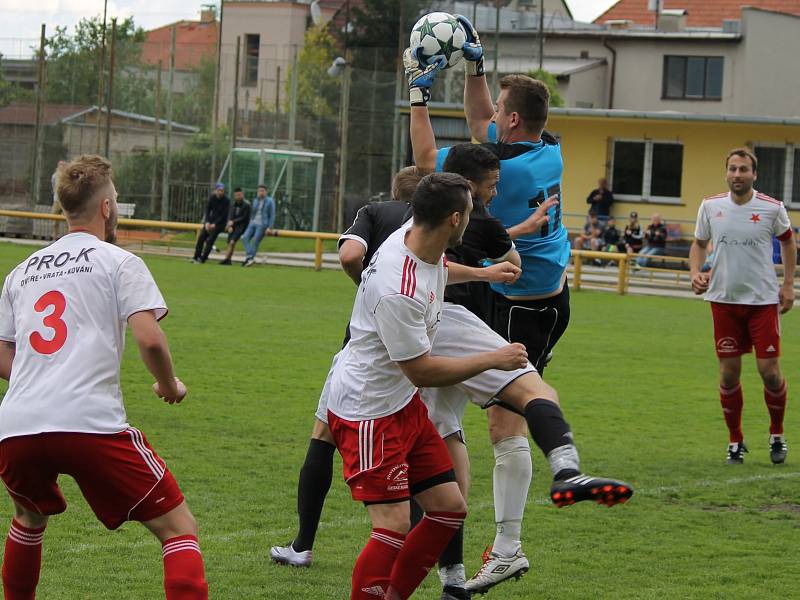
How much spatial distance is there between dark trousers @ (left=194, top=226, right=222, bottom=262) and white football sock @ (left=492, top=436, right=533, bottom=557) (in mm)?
23384

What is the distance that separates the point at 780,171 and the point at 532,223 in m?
34.2

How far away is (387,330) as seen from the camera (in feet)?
16.3

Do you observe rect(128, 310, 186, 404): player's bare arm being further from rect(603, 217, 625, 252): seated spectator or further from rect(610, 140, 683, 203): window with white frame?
rect(610, 140, 683, 203): window with white frame

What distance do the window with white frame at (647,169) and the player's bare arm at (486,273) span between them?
34.3m

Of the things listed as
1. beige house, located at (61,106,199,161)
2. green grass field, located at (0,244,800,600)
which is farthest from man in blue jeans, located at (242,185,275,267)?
green grass field, located at (0,244,800,600)

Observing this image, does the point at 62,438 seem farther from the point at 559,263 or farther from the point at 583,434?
the point at 583,434

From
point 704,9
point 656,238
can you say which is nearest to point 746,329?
point 656,238

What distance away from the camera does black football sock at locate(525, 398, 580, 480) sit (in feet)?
16.8

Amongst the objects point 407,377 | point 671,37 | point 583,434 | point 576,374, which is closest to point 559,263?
point 407,377

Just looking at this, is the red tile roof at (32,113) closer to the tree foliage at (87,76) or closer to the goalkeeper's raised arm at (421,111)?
the tree foliage at (87,76)

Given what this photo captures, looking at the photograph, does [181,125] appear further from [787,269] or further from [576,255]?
[787,269]

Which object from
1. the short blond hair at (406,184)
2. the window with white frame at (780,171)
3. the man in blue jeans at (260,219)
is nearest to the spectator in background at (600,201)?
the window with white frame at (780,171)

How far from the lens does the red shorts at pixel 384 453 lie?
→ 506 centimetres

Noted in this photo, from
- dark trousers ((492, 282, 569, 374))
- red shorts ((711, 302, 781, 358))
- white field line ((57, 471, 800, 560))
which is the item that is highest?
dark trousers ((492, 282, 569, 374))
